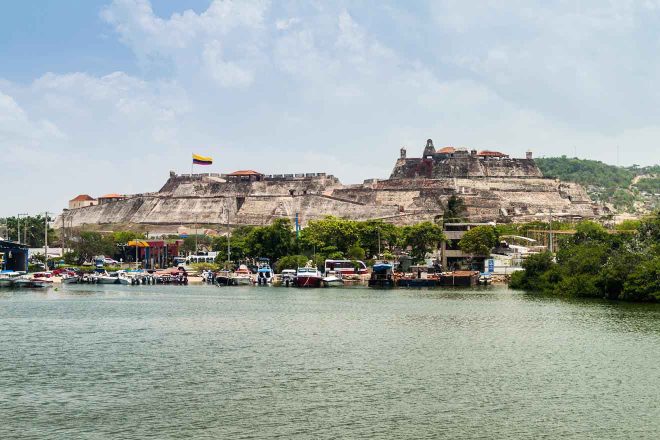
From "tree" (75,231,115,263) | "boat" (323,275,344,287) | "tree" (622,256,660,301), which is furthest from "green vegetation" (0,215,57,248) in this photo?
"tree" (622,256,660,301)

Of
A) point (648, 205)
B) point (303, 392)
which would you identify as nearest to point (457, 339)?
point (303, 392)

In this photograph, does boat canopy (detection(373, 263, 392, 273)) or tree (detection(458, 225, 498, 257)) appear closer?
boat canopy (detection(373, 263, 392, 273))

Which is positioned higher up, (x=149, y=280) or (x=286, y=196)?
(x=286, y=196)

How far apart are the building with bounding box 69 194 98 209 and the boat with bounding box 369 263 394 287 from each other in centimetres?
7939

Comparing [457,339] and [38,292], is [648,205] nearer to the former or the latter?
[38,292]

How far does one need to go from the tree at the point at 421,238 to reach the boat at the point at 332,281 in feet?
47.4

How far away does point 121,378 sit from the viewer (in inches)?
1236

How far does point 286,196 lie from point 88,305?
255 ft

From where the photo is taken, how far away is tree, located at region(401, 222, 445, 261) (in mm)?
96688

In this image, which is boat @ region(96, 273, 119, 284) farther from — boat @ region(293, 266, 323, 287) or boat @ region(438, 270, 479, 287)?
Answer: boat @ region(438, 270, 479, 287)

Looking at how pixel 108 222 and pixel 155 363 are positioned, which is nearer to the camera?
pixel 155 363

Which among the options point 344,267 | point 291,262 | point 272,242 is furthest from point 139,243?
point 344,267

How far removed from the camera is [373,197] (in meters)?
132

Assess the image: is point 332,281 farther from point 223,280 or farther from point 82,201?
point 82,201
